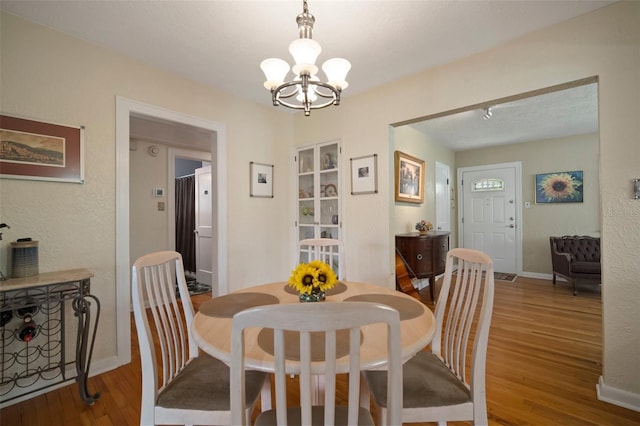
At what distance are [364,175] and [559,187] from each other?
3.87 metres

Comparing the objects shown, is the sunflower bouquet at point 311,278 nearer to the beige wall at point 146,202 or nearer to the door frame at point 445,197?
the beige wall at point 146,202

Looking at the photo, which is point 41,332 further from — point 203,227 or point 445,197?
point 445,197

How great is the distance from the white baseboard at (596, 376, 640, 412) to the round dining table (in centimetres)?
147

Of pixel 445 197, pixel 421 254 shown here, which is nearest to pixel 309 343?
pixel 421 254

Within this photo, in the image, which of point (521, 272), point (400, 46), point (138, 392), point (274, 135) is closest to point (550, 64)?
point (400, 46)

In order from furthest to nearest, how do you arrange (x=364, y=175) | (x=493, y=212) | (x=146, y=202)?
(x=493, y=212) → (x=146, y=202) → (x=364, y=175)

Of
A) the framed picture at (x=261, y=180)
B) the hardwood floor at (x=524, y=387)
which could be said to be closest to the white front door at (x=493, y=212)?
the hardwood floor at (x=524, y=387)

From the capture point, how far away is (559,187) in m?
4.67

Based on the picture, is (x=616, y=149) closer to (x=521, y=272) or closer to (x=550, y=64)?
(x=550, y=64)

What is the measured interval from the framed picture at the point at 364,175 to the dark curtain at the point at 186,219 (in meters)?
3.25

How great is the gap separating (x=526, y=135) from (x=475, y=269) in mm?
4355

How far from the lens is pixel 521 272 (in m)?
5.00

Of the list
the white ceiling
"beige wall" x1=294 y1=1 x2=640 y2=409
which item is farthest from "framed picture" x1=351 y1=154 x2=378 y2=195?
the white ceiling

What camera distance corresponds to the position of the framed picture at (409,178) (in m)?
3.79
